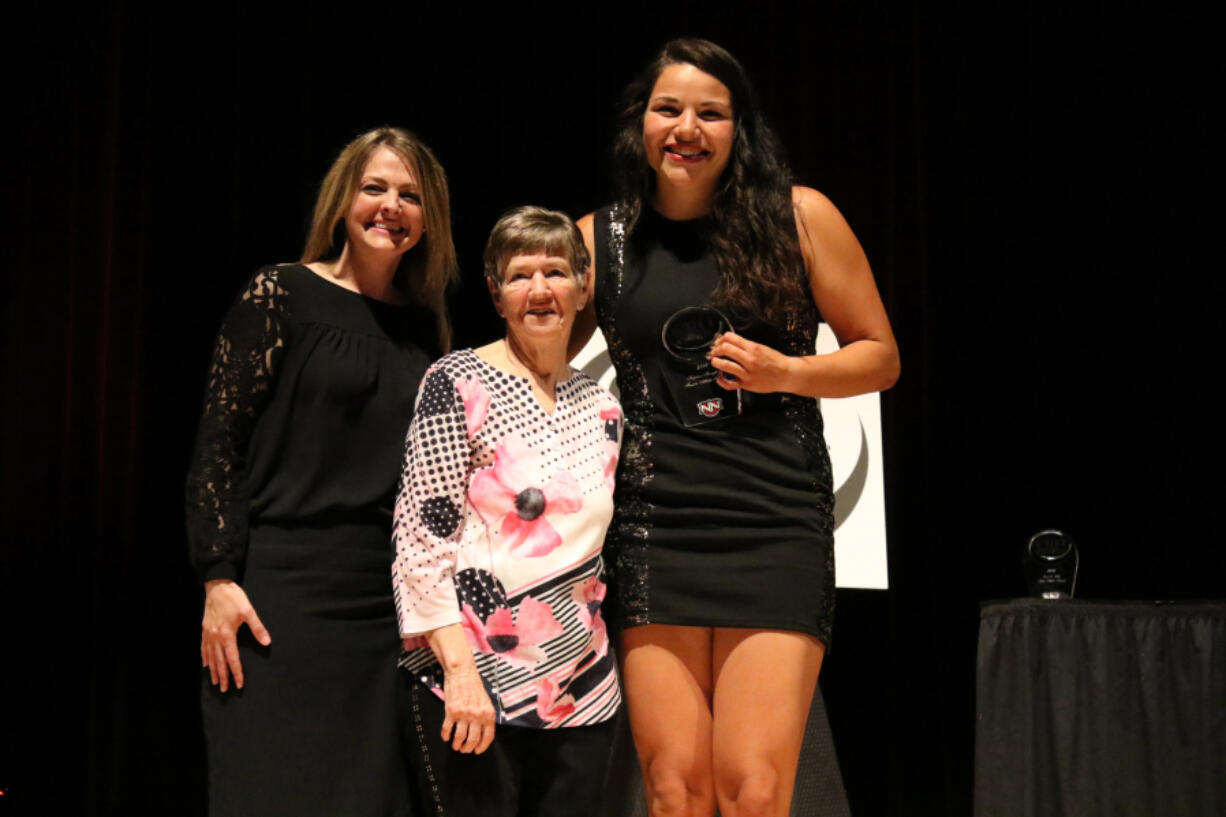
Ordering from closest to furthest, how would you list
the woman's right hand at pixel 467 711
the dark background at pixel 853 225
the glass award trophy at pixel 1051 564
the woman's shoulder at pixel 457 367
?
the woman's right hand at pixel 467 711
the woman's shoulder at pixel 457 367
the glass award trophy at pixel 1051 564
the dark background at pixel 853 225

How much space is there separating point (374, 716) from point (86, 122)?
2521 millimetres

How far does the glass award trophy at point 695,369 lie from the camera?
1799 mm

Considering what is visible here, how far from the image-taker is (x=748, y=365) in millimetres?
1745

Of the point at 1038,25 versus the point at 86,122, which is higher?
the point at 1038,25

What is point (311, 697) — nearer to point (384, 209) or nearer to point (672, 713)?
point (672, 713)

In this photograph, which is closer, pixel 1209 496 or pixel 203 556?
pixel 203 556

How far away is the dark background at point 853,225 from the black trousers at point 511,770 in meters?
1.97

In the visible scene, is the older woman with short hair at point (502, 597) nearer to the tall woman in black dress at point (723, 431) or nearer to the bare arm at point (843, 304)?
the tall woman in black dress at point (723, 431)

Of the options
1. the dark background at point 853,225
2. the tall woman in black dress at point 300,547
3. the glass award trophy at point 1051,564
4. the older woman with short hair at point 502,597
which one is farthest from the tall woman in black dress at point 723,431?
the dark background at point 853,225

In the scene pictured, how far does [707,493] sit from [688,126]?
632 millimetres

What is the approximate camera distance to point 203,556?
1.73 meters

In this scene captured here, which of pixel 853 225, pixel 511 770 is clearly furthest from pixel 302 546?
pixel 853 225

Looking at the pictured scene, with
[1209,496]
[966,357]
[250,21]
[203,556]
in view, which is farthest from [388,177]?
[1209,496]

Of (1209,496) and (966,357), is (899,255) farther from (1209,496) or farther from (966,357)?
(1209,496)
